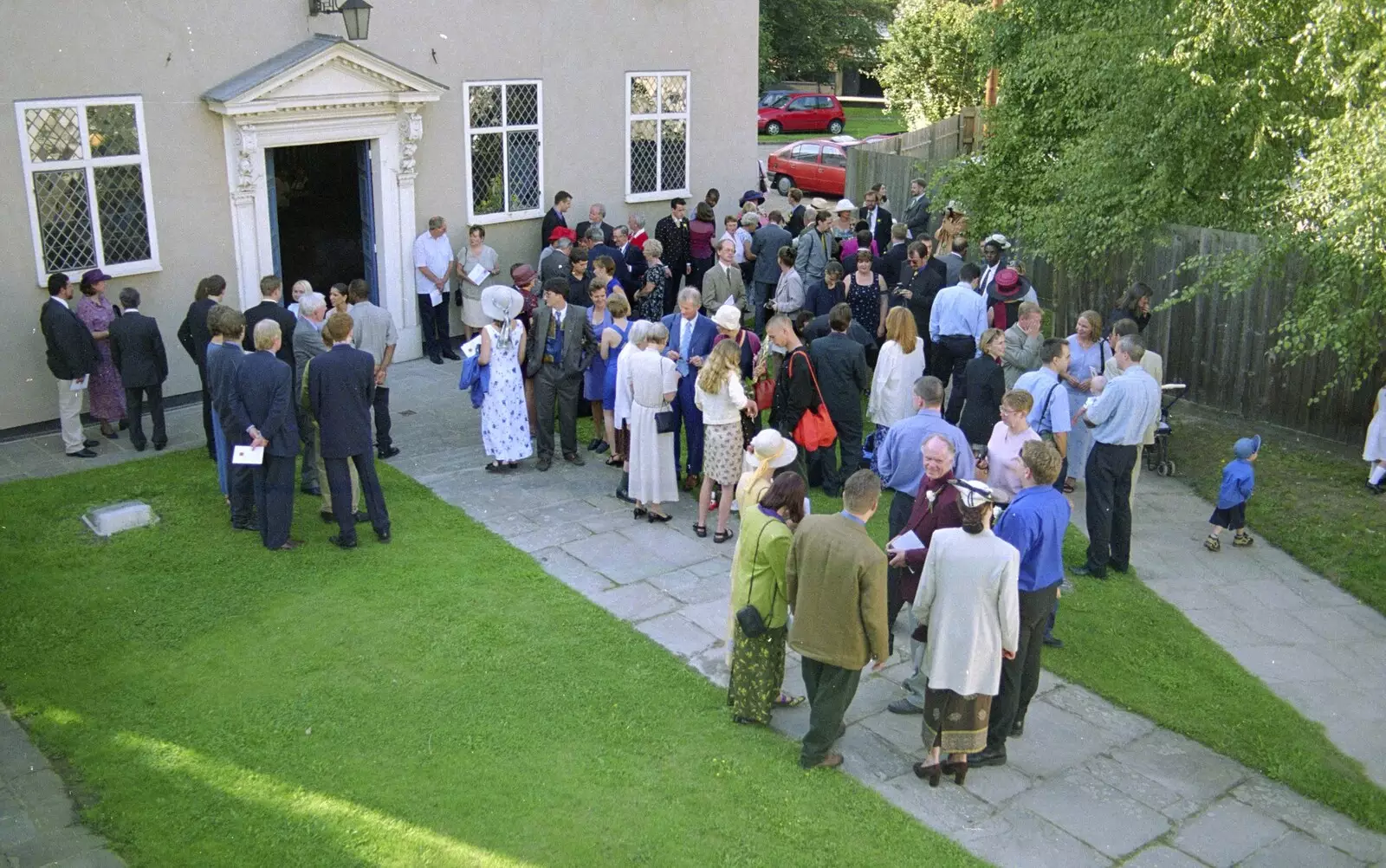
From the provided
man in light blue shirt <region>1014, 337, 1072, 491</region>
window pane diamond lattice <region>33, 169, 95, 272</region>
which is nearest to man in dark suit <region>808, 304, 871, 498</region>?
man in light blue shirt <region>1014, 337, 1072, 491</region>

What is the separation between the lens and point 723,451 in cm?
927

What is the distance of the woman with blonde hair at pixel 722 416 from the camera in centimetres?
904

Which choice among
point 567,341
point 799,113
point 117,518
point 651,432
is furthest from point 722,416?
Result: point 799,113

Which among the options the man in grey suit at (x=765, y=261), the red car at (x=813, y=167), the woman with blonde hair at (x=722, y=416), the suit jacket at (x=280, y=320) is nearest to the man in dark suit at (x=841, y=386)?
the woman with blonde hair at (x=722, y=416)

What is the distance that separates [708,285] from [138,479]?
5.90 m

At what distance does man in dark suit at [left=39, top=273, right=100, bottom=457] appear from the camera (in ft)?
34.2

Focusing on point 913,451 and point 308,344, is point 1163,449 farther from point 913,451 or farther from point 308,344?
point 308,344

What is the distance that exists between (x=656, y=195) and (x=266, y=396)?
8664 mm

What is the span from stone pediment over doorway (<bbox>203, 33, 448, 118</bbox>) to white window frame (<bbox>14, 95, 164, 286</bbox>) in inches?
32.2

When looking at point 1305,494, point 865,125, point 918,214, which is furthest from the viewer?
point 865,125

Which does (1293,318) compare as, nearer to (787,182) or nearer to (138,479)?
(138,479)

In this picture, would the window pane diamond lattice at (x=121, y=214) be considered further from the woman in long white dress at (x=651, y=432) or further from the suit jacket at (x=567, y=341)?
the woman in long white dress at (x=651, y=432)

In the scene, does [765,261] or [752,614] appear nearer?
[752,614]

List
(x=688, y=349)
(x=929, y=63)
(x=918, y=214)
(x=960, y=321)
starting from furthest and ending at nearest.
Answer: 1. (x=929, y=63)
2. (x=918, y=214)
3. (x=960, y=321)
4. (x=688, y=349)
